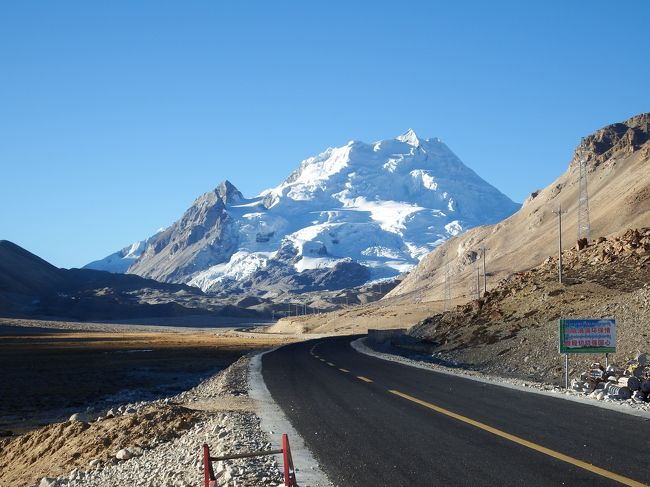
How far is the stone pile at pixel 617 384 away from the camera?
2011 centimetres

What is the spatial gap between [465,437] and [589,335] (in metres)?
12.7

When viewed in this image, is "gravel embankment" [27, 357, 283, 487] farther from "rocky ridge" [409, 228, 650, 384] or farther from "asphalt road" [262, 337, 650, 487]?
"rocky ridge" [409, 228, 650, 384]

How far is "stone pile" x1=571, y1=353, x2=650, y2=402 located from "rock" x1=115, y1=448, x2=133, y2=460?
38.9 feet

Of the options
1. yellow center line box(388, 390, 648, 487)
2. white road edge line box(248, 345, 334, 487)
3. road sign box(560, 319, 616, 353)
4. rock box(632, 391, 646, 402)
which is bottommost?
white road edge line box(248, 345, 334, 487)

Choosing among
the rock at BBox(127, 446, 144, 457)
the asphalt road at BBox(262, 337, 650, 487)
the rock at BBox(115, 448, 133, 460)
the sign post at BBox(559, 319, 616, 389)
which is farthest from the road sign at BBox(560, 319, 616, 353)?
the rock at BBox(115, 448, 133, 460)

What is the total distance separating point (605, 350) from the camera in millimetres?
24766

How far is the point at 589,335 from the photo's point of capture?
2489 centimetres

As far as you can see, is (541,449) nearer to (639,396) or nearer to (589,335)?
(639,396)

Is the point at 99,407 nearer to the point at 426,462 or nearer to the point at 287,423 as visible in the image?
the point at 287,423

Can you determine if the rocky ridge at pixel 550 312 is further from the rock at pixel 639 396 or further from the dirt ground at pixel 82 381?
the dirt ground at pixel 82 381

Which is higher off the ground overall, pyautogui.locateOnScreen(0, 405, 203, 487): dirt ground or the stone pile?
the stone pile

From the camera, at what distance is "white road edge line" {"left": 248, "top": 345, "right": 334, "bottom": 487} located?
1101 centimetres

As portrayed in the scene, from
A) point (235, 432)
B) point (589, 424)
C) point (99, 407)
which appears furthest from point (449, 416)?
point (99, 407)

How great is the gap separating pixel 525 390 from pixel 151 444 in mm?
11134
